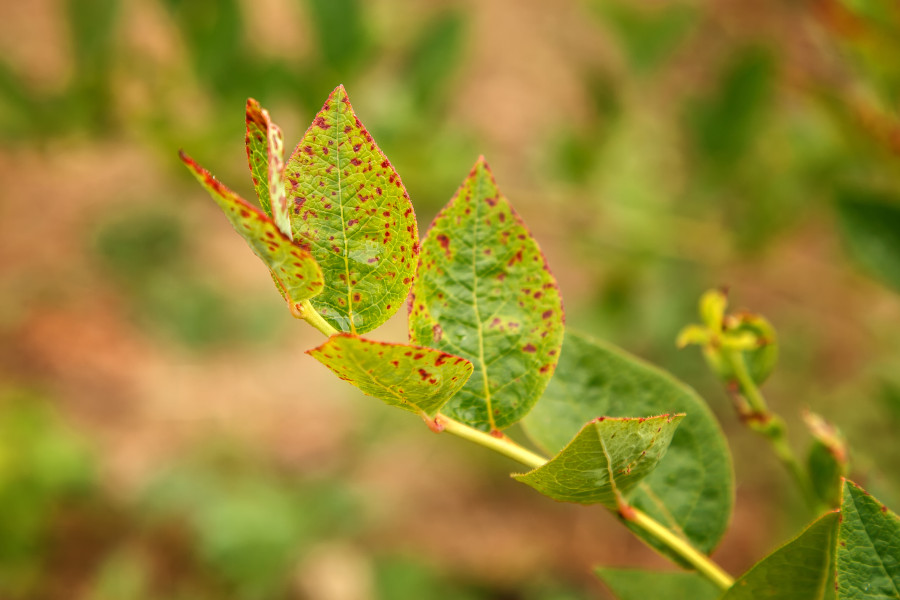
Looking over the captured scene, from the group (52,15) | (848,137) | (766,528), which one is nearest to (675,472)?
(848,137)

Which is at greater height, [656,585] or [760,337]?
[760,337]

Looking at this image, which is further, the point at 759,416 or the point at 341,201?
the point at 759,416

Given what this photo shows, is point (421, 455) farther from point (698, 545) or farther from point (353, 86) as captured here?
point (698, 545)

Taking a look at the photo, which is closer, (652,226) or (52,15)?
(652,226)

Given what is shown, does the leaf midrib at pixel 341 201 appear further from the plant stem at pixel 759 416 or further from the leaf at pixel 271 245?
the plant stem at pixel 759 416

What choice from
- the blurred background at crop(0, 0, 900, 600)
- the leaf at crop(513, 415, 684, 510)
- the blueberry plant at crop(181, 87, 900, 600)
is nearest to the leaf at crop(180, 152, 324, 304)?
the blueberry plant at crop(181, 87, 900, 600)

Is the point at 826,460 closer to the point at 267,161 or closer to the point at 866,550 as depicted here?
the point at 866,550

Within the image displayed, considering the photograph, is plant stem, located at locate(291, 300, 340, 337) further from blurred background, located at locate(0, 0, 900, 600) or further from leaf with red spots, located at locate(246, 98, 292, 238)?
blurred background, located at locate(0, 0, 900, 600)

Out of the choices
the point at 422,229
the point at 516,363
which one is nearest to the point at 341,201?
the point at 516,363
